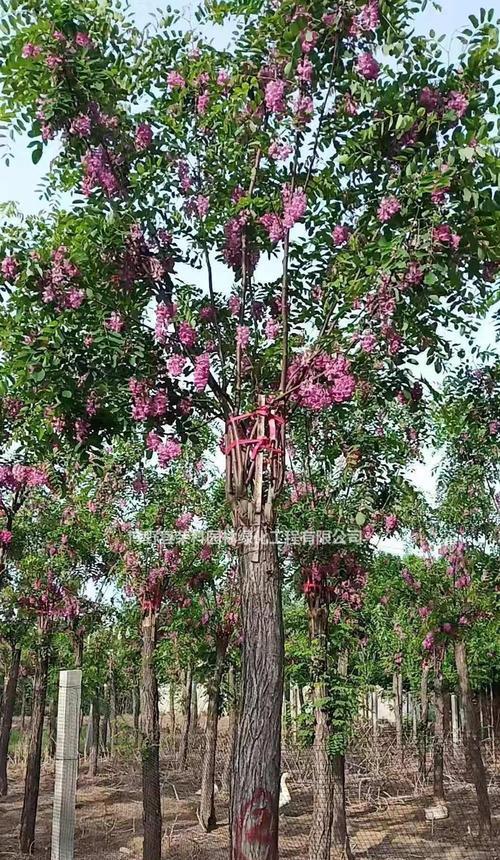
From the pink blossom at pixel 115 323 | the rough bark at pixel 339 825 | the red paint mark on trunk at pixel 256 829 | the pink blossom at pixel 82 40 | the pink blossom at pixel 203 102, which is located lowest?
the rough bark at pixel 339 825

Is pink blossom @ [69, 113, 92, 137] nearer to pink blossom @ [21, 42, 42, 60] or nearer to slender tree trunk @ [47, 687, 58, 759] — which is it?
pink blossom @ [21, 42, 42, 60]

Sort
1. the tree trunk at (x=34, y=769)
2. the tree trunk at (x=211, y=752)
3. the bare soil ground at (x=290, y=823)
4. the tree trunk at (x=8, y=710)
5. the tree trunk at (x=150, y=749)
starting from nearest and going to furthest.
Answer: the tree trunk at (x=150, y=749)
the tree trunk at (x=34, y=769)
the bare soil ground at (x=290, y=823)
the tree trunk at (x=211, y=752)
the tree trunk at (x=8, y=710)

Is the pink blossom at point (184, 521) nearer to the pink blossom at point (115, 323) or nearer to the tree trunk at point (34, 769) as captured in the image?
the tree trunk at point (34, 769)

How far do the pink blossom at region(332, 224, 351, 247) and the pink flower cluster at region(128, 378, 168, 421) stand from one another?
1217 mm

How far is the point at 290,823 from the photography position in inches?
555

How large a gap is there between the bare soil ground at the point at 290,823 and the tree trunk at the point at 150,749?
5.06ft

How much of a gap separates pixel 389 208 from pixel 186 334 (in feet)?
3.90

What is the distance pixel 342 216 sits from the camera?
4.61m

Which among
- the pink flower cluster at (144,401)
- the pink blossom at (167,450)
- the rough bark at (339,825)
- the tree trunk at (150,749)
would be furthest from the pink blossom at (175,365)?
the rough bark at (339,825)

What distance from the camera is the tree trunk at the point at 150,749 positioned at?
9.87 metres

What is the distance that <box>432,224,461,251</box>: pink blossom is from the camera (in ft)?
12.2

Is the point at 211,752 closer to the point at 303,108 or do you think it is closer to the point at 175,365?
the point at 175,365

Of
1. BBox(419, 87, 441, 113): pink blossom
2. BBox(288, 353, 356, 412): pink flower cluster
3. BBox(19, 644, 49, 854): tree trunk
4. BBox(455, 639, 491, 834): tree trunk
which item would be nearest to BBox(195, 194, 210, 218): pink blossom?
BBox(288, 353, 356, 412): pink flower cluster

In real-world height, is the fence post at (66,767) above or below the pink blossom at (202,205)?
below
